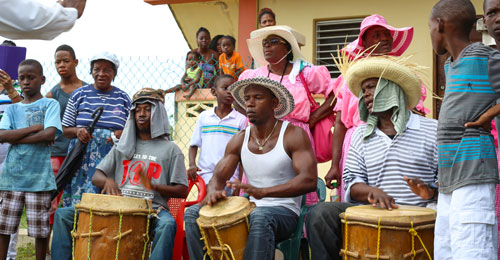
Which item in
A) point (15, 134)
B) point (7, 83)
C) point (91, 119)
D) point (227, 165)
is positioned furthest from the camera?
point (7, 83)

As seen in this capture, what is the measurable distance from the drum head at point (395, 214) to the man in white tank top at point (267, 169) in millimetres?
638

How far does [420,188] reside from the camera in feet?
13.8

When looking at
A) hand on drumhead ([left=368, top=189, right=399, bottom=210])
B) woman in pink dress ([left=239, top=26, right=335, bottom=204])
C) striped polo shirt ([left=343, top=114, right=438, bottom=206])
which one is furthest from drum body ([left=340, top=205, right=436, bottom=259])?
woman in pink dress ([left=239, top=26, right=335, bottom=204])

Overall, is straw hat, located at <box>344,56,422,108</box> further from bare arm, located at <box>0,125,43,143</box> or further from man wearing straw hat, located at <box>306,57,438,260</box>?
bare arm, located at <box>0,125,43,143</box>

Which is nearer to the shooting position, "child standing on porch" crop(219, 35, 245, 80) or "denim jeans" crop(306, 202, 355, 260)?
"denim jeans" crop(306, 202, 355, 260)

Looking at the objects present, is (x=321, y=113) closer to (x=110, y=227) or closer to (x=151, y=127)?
(x=151, y=127)

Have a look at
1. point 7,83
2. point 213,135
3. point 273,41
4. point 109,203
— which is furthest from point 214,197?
point 7,83

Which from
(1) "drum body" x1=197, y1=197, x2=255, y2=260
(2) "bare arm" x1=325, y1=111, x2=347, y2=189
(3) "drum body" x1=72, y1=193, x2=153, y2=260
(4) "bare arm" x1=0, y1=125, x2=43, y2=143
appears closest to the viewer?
(1) "drum body" x1=197, y1=197, x2=255, y2=260

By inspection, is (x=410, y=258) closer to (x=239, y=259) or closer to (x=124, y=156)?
(x=239, y=259)

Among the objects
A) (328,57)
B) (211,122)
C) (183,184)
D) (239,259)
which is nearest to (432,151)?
(239,259)

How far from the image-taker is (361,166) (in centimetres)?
468

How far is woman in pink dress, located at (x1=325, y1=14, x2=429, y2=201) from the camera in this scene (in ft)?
18.2

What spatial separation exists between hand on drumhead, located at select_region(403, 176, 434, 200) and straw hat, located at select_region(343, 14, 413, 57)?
1848 mm

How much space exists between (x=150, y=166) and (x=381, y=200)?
7.18ft
